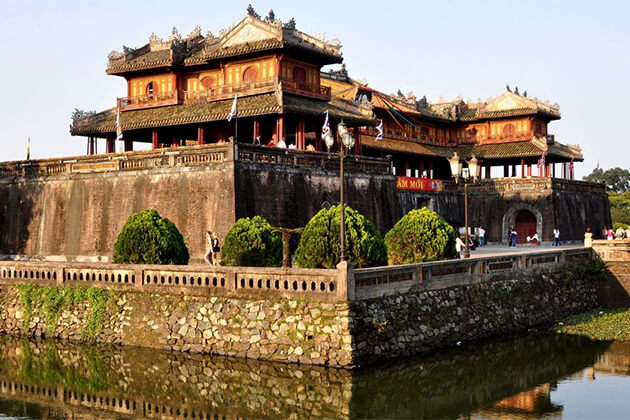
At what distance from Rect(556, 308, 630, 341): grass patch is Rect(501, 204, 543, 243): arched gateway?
776 inches

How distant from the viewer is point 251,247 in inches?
834

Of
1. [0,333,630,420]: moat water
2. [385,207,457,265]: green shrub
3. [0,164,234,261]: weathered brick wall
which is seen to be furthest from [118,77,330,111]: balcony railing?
[0,333,630,420]: moat water

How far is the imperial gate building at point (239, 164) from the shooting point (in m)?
27.9

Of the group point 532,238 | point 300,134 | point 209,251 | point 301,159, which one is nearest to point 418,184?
point 532,238

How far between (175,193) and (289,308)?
38.4ft

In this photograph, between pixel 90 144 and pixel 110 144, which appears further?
pixel 90 144

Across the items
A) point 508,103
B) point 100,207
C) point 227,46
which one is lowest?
point 100,207

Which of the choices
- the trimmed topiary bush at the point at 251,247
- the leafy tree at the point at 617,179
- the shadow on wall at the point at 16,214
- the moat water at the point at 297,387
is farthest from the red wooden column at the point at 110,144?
the leafy tree at the point at 617,179

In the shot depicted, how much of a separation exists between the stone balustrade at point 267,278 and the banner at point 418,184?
19.5 meters

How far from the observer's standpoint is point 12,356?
65.6 ft

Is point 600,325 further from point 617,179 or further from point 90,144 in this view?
point 617,179

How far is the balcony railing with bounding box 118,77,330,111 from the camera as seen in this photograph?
34438mm

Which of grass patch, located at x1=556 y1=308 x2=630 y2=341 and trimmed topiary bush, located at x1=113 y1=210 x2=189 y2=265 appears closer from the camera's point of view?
trimmed topiary bush, located at x1=113 y1=210 x2=189 y2=265

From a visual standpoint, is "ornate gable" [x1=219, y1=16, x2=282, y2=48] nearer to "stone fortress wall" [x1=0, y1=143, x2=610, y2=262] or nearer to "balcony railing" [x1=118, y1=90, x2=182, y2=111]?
"balcony railing" [x1=118, y1=90, x2=182, y2=111]
